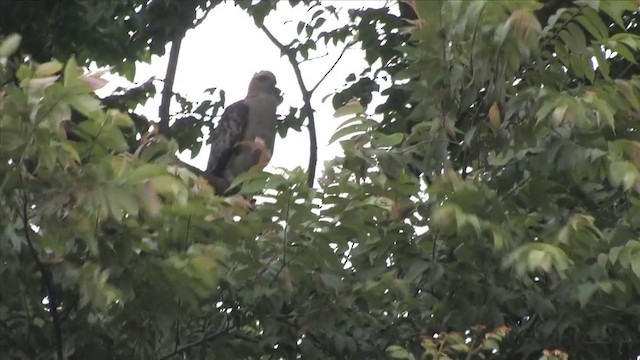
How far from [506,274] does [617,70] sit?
2.23m

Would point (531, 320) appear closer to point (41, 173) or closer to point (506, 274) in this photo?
point (506, 274)

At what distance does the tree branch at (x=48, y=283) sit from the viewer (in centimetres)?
370

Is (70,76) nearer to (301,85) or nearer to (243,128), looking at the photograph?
(301,85)

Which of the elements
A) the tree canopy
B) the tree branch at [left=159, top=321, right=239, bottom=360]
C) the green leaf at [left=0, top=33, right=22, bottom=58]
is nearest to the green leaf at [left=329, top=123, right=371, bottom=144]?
the tree canopy

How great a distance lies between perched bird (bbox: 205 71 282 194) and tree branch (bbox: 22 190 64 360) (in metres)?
5.86

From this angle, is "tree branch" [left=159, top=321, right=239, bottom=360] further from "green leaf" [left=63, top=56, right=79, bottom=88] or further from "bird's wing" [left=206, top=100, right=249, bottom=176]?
"bird's wing" [left=206, top=100, right=249, bottom=176]

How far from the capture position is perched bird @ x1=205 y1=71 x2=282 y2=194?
10258mm

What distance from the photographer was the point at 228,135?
10.2m

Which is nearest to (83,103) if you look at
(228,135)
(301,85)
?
(301,85)

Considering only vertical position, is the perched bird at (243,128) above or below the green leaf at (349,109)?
above

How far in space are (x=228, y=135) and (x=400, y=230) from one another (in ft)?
19.2

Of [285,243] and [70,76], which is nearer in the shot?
[70,76]

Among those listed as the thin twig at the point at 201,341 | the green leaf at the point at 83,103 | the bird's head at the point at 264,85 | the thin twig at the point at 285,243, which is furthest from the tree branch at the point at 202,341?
the bird's head at the point at 264,85

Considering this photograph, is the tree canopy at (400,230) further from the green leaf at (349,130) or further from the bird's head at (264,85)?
the bird's head at (264,85)
